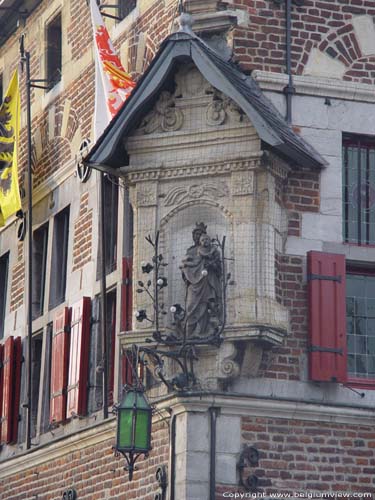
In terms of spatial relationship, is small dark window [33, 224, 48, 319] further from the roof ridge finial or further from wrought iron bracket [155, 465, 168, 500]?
wrought iron bracket [155, 465, 168, 500]

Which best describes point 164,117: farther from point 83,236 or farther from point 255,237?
point 83,236

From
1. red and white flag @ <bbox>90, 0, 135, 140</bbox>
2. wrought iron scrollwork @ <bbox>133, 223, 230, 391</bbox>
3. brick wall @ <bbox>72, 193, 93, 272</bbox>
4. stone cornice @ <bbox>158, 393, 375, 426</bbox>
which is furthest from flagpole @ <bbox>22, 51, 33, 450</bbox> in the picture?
stone cornice @ <bbox>158, 393, 375, 426</bbox>

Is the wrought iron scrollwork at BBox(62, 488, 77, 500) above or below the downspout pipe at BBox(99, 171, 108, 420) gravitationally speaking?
below

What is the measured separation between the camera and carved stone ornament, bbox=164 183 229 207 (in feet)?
69.3

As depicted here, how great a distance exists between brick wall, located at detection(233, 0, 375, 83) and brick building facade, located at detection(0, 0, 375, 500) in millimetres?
16

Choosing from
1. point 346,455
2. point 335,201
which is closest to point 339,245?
point 335,201

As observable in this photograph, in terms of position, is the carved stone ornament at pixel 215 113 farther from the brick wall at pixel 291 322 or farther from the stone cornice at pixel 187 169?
the brick wall at pixel 291 322

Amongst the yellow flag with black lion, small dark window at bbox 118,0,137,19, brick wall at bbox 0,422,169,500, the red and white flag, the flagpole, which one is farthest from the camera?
the yellow flag with black lion

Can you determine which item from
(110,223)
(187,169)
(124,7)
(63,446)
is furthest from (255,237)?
(124,7)

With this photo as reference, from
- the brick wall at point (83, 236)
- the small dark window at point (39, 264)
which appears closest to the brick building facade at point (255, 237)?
the brick wall at point (83, 236)

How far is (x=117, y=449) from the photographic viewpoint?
20375mm

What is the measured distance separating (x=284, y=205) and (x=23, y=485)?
5.83 meters

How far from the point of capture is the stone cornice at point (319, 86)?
21609mm

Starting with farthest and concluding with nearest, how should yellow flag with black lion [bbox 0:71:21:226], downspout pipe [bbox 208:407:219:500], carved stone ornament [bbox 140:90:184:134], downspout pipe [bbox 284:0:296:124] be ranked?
yellow flag with black lion [bbox 0:71:21:226], downspout pipe [bbox 284:0:296:124], carved stone ornament [bbox 140:90:184:134], downspout pipe [bbox 208:407:219:500]
